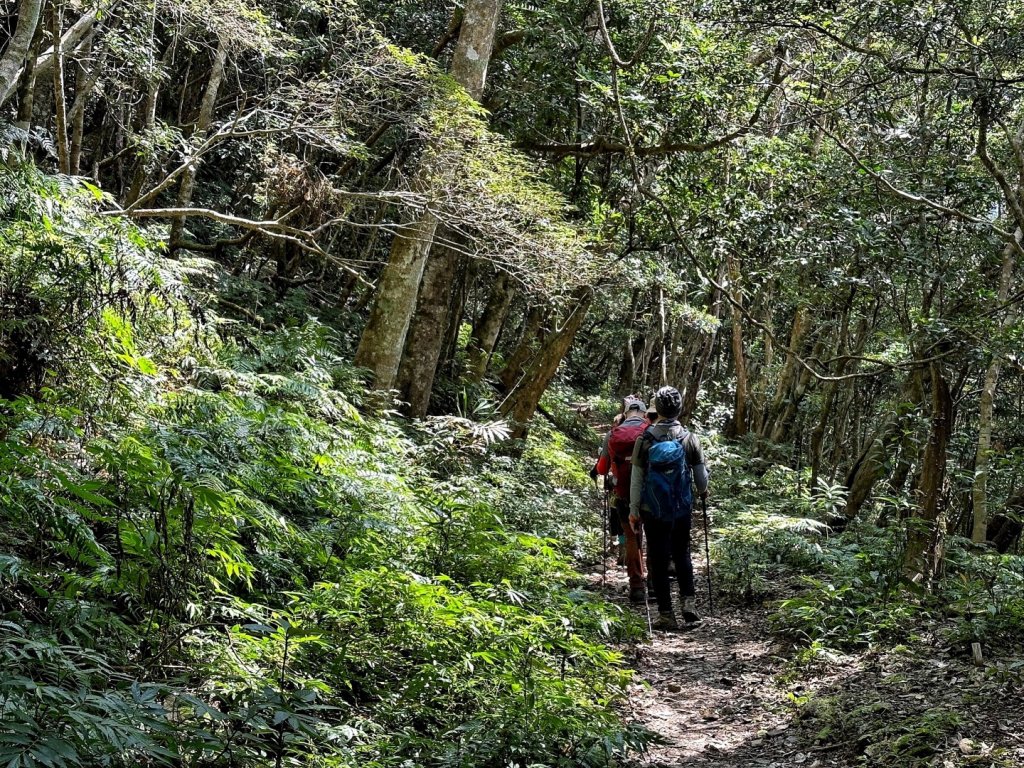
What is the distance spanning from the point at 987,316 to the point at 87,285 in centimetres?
919

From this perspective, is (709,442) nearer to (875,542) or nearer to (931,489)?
(875,542)

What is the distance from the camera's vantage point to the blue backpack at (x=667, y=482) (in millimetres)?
7770

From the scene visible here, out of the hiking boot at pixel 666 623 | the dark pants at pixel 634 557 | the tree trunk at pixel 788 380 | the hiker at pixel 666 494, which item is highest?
the tree trunk at pixel 788 380

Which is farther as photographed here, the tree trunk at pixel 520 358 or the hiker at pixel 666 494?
the tree trunk at pixel 520 358

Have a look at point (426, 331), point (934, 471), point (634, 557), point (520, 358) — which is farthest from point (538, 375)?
point (934, 471)

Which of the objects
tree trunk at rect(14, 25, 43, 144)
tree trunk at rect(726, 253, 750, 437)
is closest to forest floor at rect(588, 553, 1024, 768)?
tree trunk at rect(14, 25, 43, 144)

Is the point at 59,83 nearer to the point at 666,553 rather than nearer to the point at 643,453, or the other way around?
the point at 643,453

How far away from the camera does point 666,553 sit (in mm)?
7941

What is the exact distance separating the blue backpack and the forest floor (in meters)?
1.15

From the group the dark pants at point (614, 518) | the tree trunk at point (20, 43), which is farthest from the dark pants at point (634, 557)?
the tree trunk at point (20, 43)

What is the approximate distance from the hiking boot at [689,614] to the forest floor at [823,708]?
511mm

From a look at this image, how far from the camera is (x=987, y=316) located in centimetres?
988

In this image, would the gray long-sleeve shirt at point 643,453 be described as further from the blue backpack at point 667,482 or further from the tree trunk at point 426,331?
the tree trunk at point 426,331

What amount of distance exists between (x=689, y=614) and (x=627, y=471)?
5.76 ft
